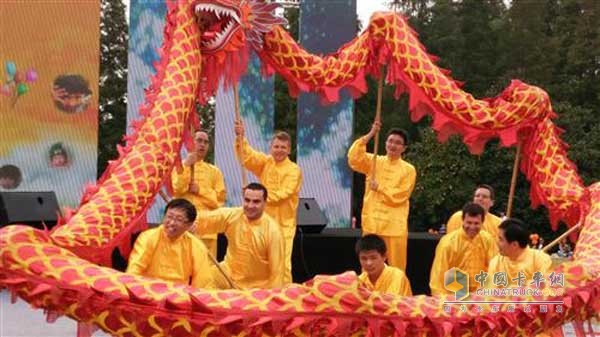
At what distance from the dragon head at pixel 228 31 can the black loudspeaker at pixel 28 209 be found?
179 inches

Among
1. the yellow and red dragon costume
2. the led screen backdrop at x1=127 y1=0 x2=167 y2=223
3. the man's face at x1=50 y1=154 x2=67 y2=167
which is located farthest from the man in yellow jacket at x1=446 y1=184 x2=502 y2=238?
the man's face at x1=50 y1=154 x2=67 y2=167

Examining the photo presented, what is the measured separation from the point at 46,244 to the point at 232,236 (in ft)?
6.31

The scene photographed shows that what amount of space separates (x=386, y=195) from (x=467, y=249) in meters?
1.10

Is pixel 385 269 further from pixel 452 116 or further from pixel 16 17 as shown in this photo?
pixel 16 17

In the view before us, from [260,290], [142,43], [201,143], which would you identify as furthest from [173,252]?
[142,43]

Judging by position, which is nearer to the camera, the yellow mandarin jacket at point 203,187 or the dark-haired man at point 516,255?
the dark-haired man at point 516,255

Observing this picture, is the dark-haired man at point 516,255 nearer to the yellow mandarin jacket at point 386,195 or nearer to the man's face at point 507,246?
the man's face at point 507,246

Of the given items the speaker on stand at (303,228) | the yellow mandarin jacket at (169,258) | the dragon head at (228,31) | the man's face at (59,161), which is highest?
the dragon head at (228,31)

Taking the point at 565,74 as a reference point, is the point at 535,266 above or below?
below

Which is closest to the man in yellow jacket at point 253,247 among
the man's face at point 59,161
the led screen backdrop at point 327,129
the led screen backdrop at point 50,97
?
the led screen backdrop at point 327,129

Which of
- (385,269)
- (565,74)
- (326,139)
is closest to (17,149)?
(326,139)

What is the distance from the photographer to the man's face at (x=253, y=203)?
4.29 metres

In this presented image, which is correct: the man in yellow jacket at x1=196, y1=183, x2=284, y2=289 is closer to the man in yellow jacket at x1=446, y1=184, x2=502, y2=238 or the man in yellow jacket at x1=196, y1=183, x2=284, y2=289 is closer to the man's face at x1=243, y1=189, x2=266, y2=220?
the man's face at x1=243, y1=189, x2=266, y2=220

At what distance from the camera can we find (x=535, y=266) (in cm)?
389
